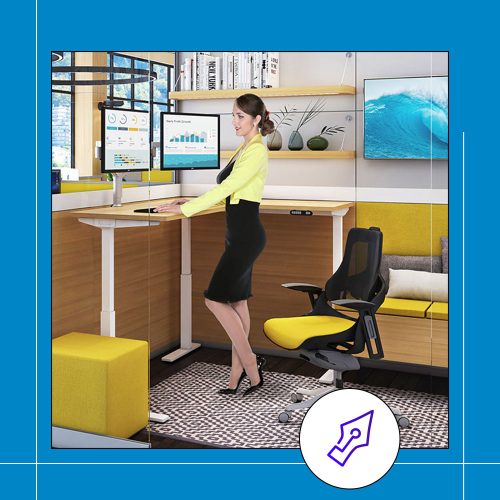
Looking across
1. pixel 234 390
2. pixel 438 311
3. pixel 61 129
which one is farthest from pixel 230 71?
pixel 234 390

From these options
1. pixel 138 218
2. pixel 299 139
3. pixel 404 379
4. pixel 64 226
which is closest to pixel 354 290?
pixel 404 379

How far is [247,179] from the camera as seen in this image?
5.28 meters

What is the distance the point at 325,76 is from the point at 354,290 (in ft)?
3.89

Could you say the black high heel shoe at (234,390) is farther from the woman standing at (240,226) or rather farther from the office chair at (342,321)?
the office chair at (342,321)

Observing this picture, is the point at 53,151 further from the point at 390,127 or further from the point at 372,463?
A: the point at 372,463

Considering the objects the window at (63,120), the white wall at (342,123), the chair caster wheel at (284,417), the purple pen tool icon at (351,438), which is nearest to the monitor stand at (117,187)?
the window at (63,120)

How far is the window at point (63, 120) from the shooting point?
4918 millimetres

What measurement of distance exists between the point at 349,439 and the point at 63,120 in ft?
7.16

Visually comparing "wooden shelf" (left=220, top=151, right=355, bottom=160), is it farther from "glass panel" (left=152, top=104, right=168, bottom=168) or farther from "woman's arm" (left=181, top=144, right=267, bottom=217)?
"glass panel" (left=152, top=104, right=168, bottom=168)

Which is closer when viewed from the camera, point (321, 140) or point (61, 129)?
point (61, 129)

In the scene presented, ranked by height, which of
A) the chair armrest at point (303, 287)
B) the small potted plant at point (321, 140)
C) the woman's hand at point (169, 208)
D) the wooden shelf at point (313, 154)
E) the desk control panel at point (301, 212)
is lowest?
the chair armrest at point (303, 287)

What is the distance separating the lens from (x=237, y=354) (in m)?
5.59

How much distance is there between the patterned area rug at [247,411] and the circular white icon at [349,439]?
1.64ft

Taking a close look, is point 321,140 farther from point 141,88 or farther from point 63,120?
point 63,120
